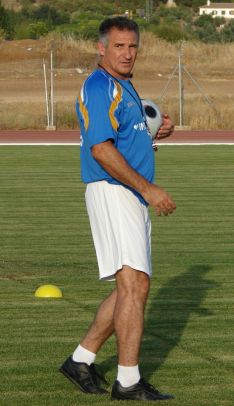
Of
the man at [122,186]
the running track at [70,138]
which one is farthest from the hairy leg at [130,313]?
the running track at [70,138]

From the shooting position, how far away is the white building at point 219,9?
139375 mm

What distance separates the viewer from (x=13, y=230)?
52.1 feet

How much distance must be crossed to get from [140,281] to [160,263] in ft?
19.7

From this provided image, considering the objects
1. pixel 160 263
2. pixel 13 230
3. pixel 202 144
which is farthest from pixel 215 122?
pixel 160 263

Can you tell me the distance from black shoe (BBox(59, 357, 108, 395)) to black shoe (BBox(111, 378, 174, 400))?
0.28 metres

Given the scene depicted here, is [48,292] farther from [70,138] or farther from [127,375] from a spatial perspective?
[70,138]

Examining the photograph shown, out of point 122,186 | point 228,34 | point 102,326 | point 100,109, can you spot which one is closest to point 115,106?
point 100,109

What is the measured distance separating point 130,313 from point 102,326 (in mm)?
432

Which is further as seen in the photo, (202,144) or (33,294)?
(202,144)

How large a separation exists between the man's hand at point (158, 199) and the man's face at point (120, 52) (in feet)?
2.43

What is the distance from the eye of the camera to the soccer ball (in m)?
7.45

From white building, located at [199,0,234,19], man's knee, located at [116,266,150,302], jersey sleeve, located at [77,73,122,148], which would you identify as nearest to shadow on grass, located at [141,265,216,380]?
man's knee, located at [116,266,150,302]

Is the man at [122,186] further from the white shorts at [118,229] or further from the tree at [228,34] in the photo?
the tree at [228,34]

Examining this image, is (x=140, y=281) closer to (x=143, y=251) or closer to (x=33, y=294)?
(x=143, y=251)
